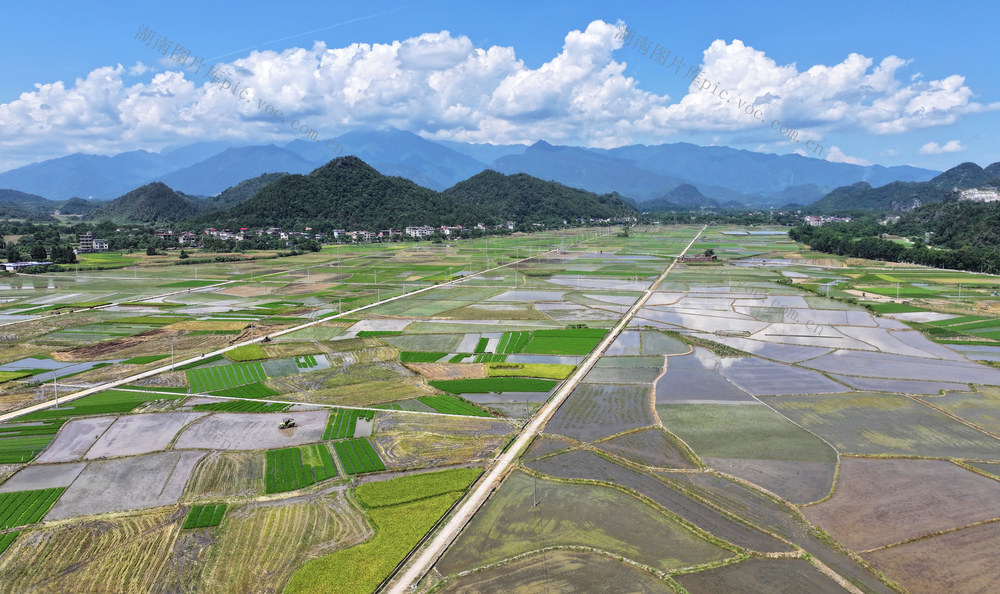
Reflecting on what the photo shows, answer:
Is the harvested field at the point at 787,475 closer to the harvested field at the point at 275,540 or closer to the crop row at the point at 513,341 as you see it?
the harvested field at the point at 275,540

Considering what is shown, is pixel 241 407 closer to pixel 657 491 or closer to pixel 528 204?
pixel 657 491

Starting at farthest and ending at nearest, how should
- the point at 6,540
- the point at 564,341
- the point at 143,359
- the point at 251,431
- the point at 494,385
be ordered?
the point at 564,341 → the point at 143,359 → the point at 494,385 → the point at 251,431 → the point at 6,540

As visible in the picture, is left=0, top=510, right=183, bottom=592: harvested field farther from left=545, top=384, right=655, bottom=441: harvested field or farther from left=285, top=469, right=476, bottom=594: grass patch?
left=545, top=384, right=655, bottom=441: harvested field

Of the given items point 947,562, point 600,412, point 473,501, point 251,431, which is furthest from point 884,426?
point 251,431

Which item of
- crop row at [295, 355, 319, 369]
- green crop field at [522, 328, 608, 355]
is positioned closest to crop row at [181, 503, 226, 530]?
crop row at [295, 355, 319, 369]

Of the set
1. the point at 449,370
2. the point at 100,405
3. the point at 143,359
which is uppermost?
the point at 143,359

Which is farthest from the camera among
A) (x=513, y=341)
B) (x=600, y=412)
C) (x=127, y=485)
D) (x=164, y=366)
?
(x=513, y=341)

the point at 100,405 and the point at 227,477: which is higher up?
the point at 100,405

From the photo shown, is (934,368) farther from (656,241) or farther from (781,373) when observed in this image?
(656,241)
